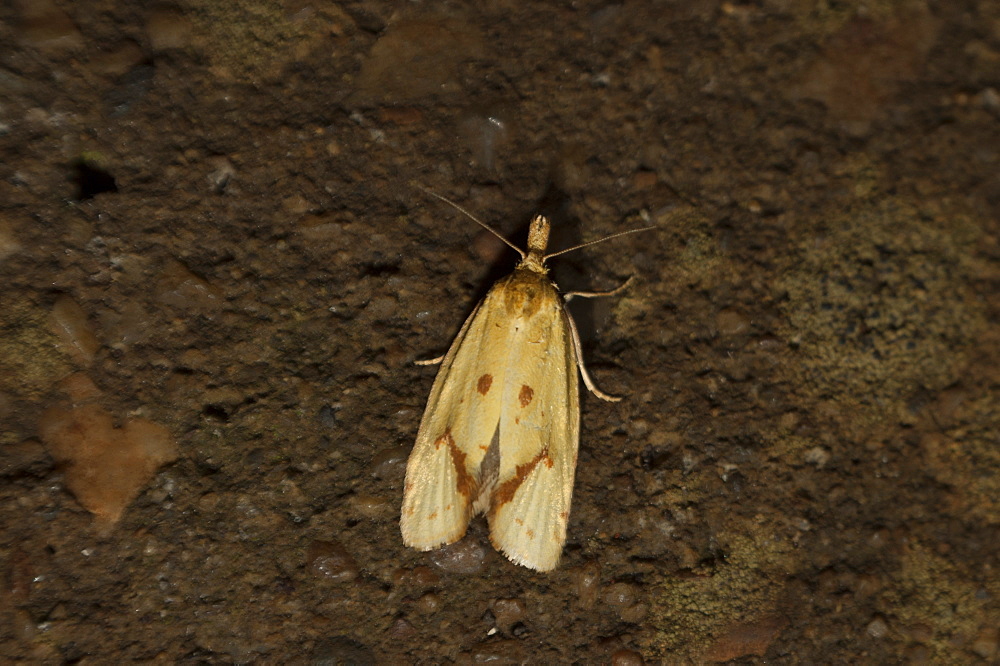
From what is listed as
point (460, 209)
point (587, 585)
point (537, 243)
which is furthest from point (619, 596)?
point (460, 209)

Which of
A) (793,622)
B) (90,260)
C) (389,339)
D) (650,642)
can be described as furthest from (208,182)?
(793,622)

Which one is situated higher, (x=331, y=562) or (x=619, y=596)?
(x=331, y=562)

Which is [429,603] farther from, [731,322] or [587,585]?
[731,322]

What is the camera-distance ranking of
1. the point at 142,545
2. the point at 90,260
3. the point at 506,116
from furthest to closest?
1. the point at 506,116
2. the point at 90,260
3. the point at 142,545

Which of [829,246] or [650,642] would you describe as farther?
[829,246]

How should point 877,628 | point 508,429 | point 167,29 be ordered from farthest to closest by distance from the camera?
point 167,29
point 877,628
point 508,429

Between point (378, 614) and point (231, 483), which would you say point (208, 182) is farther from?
point (378, 614)

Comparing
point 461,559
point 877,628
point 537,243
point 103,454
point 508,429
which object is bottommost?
point 877,628

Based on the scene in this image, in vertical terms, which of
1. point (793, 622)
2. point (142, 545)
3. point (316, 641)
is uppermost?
point (142, 545)
